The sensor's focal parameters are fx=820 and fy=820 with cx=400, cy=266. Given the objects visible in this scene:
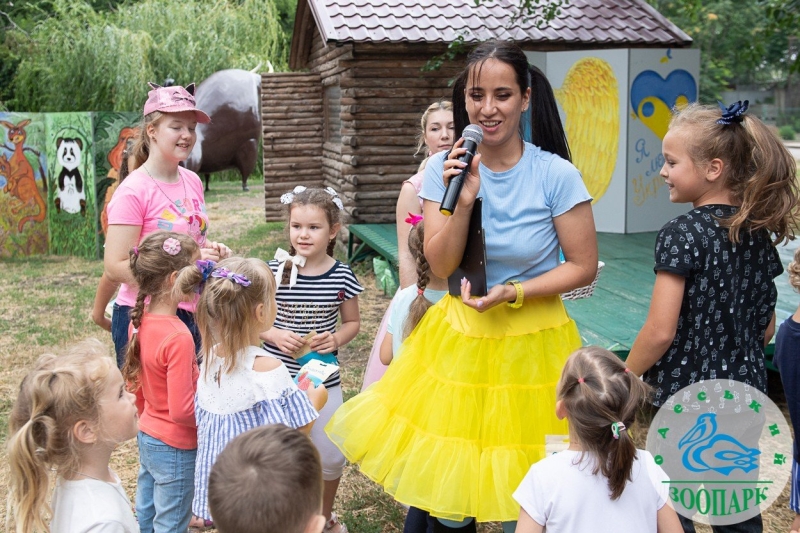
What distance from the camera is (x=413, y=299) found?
9.89 ft

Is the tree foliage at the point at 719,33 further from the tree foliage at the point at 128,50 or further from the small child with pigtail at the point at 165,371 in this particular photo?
the small child with pigtail at the point at 165,371

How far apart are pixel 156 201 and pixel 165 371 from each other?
81cm

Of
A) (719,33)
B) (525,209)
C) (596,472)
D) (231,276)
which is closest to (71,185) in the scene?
(231,276)

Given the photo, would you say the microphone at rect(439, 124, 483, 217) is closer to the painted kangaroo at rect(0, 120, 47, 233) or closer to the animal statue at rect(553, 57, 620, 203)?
Answer: the animal statue at rect(553, 57, 620, 203)

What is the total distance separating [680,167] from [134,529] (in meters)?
1.88

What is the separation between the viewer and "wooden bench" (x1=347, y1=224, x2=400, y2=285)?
26.4 feet

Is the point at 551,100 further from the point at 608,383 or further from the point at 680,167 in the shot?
the point at 608,383

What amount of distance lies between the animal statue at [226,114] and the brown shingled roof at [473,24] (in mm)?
6979

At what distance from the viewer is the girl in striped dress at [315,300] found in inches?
123

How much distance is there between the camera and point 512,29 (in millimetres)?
9555

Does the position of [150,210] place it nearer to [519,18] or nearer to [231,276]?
[231,276]

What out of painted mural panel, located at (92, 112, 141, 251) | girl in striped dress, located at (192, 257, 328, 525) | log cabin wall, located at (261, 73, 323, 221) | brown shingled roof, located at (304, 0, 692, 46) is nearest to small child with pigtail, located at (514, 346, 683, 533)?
girl in striped dress, located at (192, 257, 328, 525)

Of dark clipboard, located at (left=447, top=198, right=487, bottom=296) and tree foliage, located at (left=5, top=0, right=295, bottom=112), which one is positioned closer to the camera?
dark clipboard, located at (left=447, top=198, right=487, bottom=296)

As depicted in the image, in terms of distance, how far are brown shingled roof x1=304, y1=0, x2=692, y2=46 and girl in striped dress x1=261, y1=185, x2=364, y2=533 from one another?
6474 mm
